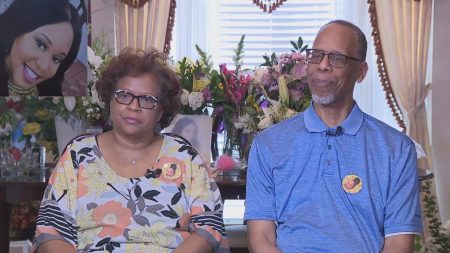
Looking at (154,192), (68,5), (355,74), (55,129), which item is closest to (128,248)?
(154,192)

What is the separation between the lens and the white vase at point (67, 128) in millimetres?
3098

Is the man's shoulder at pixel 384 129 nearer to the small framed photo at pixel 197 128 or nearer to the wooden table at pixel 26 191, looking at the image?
the wooden table at pixel 26 191

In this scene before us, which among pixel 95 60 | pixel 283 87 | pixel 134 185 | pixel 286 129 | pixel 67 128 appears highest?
pixel 95 60

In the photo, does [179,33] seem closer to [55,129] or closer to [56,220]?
[55,129]

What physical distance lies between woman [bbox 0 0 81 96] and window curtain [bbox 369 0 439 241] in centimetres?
246

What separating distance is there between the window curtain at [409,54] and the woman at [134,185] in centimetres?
284

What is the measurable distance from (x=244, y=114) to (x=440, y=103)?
2.20m

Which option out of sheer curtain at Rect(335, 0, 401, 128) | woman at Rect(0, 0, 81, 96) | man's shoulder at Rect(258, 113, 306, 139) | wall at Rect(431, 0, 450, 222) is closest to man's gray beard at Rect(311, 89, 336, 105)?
man's shoulder at Rect(258, 113, 306, 139)

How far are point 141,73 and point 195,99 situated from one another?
687 millimetres

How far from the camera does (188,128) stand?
302 cm

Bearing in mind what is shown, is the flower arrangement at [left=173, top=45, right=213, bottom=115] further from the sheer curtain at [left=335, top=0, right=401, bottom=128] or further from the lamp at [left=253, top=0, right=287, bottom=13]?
the sheer curtain at [left=335, top=0, right=401, bottom=128]

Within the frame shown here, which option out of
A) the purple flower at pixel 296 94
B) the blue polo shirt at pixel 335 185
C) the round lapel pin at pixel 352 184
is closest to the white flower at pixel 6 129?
the purple flower at pixel 296 94

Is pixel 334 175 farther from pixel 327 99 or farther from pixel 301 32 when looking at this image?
pixel 301 32

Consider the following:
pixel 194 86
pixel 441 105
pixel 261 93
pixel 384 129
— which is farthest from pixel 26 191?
pixel 441 105
